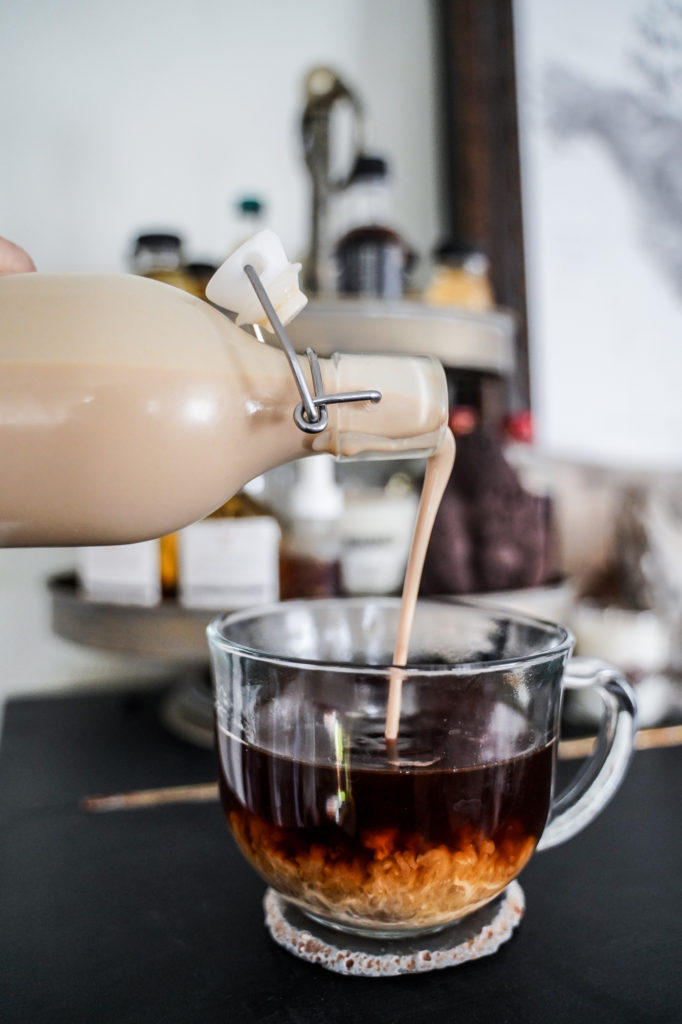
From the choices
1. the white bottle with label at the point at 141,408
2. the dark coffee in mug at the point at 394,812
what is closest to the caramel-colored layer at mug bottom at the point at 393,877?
the dark coffee in mug at the point at 394,812

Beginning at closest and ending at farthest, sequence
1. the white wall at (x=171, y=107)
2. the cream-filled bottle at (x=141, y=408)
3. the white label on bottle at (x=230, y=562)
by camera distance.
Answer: the cream-filled bottle at (x=141, y=408) → the white label on bottle at (x=230, y=562) → the white wall at (x=171, y=107)

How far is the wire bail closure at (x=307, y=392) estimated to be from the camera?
0.26 meters

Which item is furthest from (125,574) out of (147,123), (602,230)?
(602,230)

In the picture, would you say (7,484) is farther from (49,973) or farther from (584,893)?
(584,893)

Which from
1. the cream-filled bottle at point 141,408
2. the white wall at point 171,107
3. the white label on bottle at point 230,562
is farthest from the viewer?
the white wall at point 171,107

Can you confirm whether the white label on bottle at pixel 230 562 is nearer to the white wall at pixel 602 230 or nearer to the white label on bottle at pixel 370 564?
the white label on bottle at pixel 370 564

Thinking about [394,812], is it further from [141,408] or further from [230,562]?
[230,562]

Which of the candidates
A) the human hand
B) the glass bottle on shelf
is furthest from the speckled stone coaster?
the glass bottle on shelf

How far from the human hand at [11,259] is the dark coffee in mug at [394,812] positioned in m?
0.20

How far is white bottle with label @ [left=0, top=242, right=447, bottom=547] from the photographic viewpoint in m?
0.25

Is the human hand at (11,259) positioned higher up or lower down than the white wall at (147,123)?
lower down

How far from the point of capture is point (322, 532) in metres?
0.61

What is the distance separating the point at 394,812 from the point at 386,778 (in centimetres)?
1

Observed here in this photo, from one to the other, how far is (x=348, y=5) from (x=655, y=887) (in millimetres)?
816
